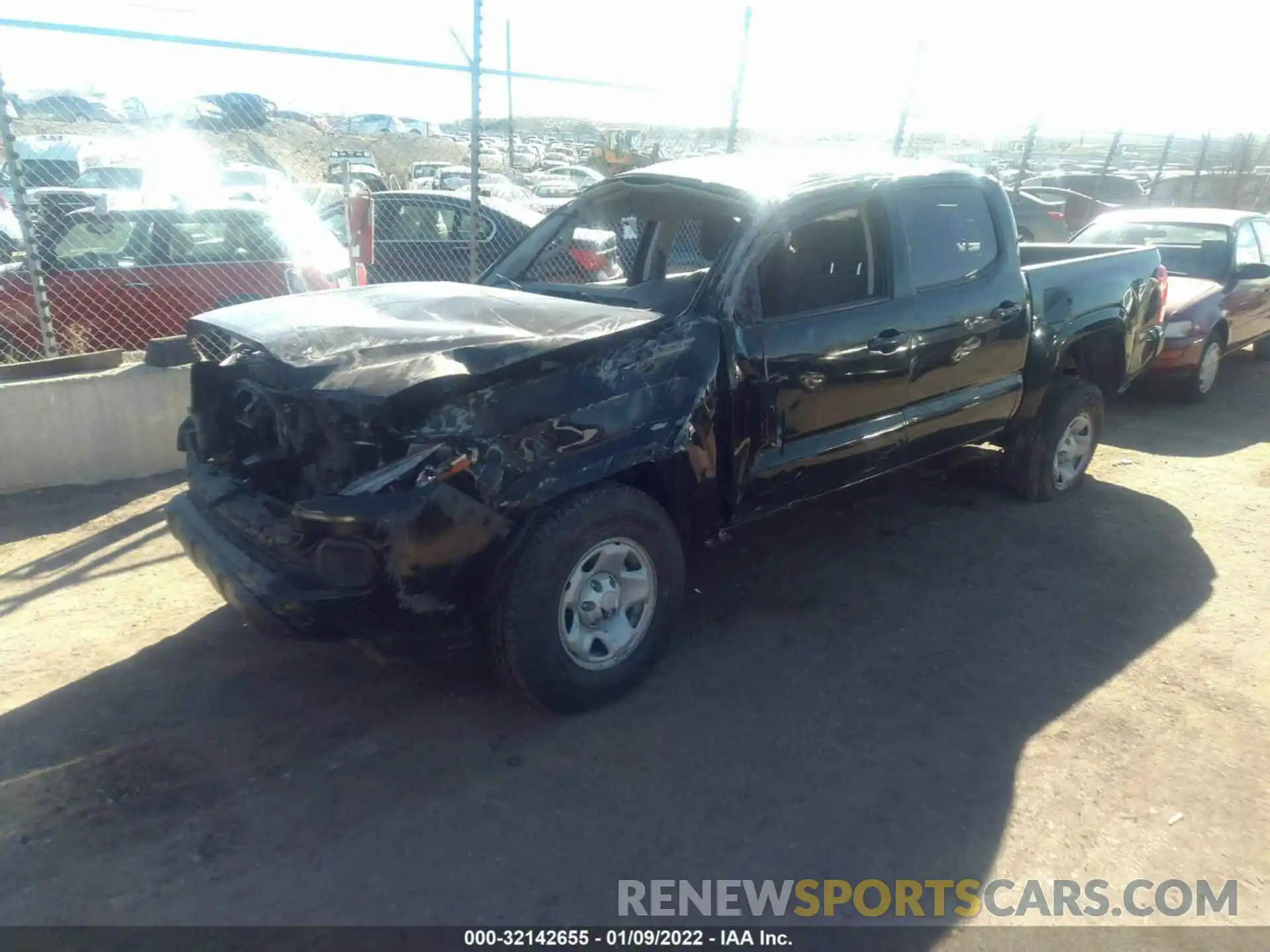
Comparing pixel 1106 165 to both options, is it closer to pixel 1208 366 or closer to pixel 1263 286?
pixel 1263 286

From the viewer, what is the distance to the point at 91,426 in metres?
5.70

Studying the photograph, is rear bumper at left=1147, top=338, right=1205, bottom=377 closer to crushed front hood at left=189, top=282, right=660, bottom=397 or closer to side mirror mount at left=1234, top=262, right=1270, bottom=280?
side mirror mount at left=1234, top=262, right=1270, bottom=280

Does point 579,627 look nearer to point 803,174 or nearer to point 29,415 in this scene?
point 803,174

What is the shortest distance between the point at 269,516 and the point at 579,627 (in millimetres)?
1177

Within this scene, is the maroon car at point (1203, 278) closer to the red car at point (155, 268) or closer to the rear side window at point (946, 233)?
the rear side window at point (946, 233)

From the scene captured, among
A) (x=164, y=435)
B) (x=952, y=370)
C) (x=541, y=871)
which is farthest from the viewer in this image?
(x=164, y=435)

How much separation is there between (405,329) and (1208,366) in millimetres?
7655

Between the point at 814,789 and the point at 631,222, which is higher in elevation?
the point at 631,222

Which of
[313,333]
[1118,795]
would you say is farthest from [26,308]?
[1118,795]

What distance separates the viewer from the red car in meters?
6.84

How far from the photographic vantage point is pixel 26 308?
647 cm

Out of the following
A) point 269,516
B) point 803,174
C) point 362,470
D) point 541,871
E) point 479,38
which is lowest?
point 541,871

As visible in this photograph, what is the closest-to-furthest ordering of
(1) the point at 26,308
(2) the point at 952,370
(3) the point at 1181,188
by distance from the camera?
(2) the point at 952,370 < (1) the point at 26,308 < (3) the point at 1181,188

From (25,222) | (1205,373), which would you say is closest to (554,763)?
(25,222)
